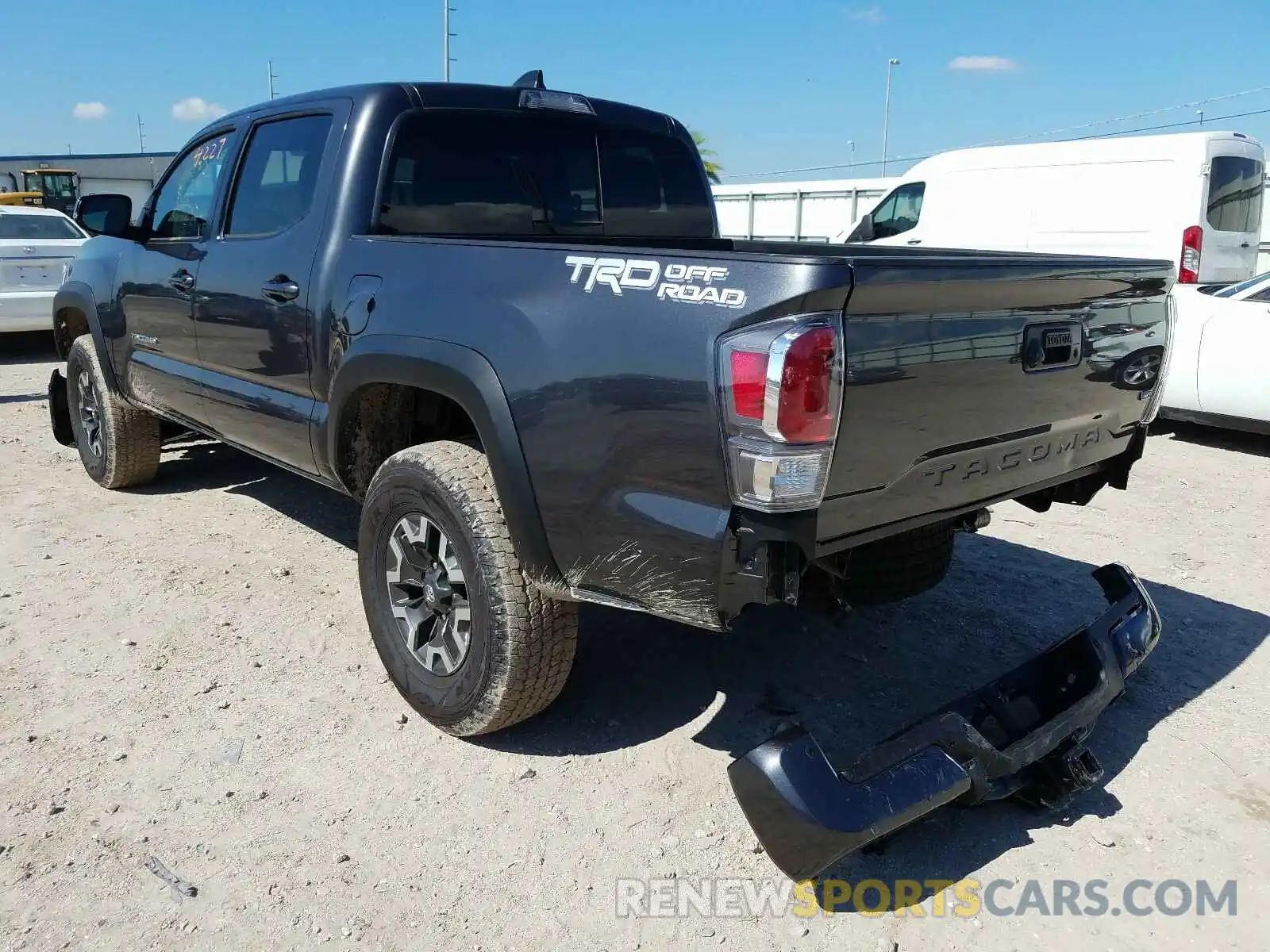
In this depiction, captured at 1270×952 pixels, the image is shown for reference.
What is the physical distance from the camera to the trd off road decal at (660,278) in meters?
2.16

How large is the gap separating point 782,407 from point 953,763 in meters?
→ 0.96

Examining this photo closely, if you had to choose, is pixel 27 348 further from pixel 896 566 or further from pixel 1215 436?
pixel 1215 436

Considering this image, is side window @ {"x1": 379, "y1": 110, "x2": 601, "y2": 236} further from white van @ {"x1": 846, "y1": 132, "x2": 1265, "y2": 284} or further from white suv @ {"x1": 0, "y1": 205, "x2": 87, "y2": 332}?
white suv @ {"x1": 0, "y1": 205, "x2": 87, "y2": 332}

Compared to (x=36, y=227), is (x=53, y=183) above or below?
above

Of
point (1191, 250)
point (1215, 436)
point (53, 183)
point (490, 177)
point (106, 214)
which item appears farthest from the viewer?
point (53, 183)

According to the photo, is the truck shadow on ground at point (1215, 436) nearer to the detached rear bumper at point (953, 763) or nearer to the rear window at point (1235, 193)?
the rear window at point (1235, 193)

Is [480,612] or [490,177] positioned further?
[490,177]

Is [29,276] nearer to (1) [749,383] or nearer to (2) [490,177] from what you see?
(2) [490,177]

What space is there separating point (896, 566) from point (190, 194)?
3535mm

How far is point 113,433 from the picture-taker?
17.5ft

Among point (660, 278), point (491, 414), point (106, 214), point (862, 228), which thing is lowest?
point (491, 414)

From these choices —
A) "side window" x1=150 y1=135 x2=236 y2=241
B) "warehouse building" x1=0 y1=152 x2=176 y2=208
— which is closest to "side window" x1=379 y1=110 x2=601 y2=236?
"side window" x1=150 y1=135 x2=236 y2=241

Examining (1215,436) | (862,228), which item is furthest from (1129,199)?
(1215,436)

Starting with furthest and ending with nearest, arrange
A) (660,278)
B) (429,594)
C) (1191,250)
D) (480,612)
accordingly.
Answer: (1191,250), (429,594), (480,612), (660,278)
